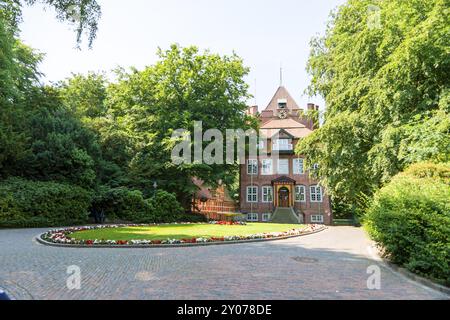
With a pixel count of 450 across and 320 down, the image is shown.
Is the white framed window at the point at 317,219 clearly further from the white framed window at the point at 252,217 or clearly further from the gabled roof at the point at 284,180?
the white framed window at the point at 252,217

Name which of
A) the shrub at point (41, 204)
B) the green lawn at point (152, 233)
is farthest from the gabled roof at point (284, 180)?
the shrub at point (41, 204)

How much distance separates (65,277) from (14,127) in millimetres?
21501

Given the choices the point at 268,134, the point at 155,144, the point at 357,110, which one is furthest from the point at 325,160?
the point at 268,134

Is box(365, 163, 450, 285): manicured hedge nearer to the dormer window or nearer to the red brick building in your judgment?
the red brick building

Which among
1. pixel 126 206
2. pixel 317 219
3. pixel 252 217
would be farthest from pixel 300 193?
pixel 126 206

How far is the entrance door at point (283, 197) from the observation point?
43.2m

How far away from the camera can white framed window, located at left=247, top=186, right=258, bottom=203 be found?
44281 mm

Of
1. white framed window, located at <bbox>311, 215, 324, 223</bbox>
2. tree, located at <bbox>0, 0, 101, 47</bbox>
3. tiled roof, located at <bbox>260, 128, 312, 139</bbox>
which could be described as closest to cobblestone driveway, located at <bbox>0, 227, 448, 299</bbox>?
tree, located at <bbox>0, 0, 101, 47</bbox>

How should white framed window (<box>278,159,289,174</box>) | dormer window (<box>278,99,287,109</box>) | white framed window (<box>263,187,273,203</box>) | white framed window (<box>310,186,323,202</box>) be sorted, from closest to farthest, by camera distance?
white framed window (<box>310,186,323,202</box>) < white framed window (<box>263,187,273,203</box>) < white framed window (<box>278,159,289,174</box>) < dormer window (<box>278,99,287,109</box>)

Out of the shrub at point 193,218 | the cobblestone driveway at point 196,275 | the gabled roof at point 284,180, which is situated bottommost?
the cobblestone driveway at point 196,275

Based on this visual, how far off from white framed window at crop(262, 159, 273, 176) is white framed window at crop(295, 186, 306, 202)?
3954mm

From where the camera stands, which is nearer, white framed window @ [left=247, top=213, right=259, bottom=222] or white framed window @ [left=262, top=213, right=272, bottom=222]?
white framed window @ [left=262, top=213, right=272, bottom=222]

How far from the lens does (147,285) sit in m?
7.46

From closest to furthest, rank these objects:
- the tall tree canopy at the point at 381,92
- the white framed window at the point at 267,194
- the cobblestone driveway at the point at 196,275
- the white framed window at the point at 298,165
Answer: the cobblestone driveway at the point at 196,275
the tall tree canopy at the point at 381,92
the white framed window at the point at 267,194
the white framed window at the point at 298,165
